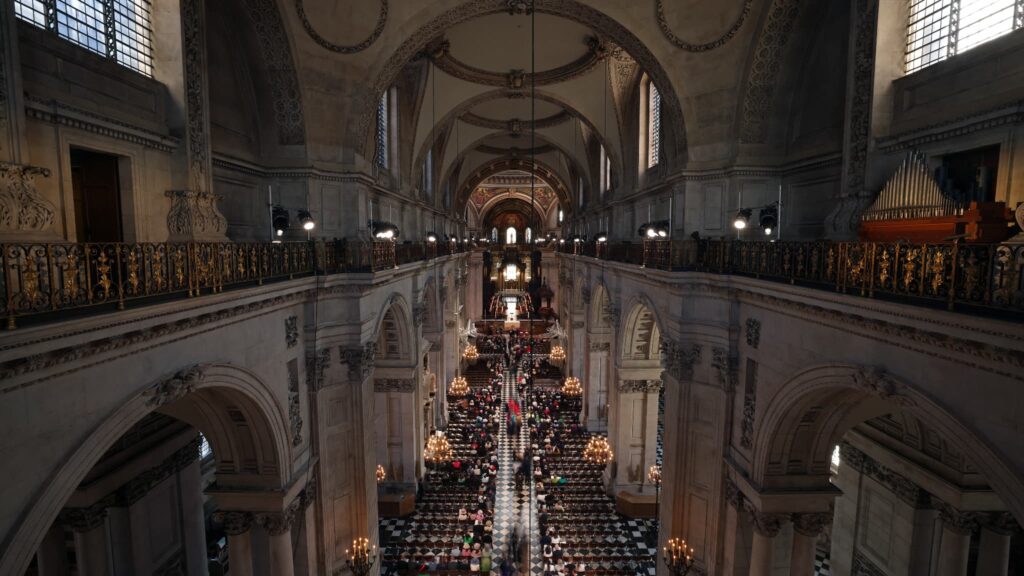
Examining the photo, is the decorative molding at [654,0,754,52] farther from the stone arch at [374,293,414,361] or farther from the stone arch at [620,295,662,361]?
the stone arch at [374,293,414,361]

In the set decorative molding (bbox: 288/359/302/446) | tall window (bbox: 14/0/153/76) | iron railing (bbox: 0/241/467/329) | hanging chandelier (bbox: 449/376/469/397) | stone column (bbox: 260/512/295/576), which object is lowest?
hanging chandelier (bbox: 449/376/469/397)

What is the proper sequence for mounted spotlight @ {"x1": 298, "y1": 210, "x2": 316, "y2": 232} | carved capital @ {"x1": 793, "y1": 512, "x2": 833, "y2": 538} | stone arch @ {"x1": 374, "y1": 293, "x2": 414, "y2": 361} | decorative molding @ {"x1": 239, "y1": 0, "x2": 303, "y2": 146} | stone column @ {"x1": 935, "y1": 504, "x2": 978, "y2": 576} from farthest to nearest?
stone arch @ {"x1": 374, "y1": 293, "x2": 414, "y2": 361} → mounted spotlight @ {"x1": 298, "y1": 210, "x2": 316, "y2": 232} → decorative molding @ {"x1": 239, "y1": 0, "x2": 303, "y2": 146} → stone column @ {"x1": 935, "y1": 504, "x2": 978, "y2": 576} → carved capital @ {"x1": 793, "y1": 512, "x2": 833, "y2": 538}

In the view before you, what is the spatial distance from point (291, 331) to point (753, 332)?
919 centimetres

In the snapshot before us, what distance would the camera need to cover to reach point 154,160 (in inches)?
333

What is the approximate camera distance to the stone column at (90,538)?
28.7ft

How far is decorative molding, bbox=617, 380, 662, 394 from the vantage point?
18312mm

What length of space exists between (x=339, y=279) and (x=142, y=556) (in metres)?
6.58

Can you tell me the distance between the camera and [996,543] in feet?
31.4

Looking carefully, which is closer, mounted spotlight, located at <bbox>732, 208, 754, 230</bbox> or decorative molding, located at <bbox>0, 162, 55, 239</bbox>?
decorative molding, located at <bbox>0, 162, 55, 239</bbox>

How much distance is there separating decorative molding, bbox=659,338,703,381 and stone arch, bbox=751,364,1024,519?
85.9 inches

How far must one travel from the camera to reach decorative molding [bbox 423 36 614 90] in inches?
698

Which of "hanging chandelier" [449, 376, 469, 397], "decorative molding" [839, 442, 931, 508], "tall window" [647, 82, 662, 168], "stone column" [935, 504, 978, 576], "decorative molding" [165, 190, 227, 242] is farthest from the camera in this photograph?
"hanging chandelier" [449, 376, 469, 397]

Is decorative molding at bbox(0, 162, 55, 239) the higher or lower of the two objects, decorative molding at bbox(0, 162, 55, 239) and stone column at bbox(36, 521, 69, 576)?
the higher

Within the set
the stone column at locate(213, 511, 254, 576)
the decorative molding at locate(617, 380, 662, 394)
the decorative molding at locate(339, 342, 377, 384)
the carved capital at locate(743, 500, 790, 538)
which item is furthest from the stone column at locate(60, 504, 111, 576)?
the decorative molding at locate(617, 380, 662, 394)
